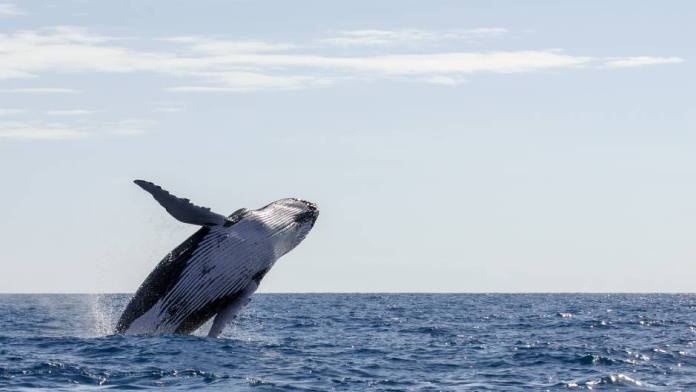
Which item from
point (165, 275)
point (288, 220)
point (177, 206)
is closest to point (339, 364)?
point (288, 220)

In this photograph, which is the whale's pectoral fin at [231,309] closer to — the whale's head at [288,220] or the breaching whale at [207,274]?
the breaching whale at [207,274]

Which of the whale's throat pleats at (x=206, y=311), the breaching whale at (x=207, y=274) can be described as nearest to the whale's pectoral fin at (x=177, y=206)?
the breaching whale at (x=207, y=274)

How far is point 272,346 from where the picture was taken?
21.5 m

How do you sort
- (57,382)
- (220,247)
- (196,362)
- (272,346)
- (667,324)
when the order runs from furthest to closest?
(667,324), (272,346), (220,247), (196,362), (57,382)

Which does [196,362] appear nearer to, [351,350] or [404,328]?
[351,350]

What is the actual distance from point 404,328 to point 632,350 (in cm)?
984

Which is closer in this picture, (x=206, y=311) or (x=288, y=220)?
(x=206, y=311)

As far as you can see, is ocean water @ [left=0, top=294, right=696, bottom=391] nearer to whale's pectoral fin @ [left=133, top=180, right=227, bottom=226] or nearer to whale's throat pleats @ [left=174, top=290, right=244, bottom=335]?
whale's throat pleats @ [left=174, top=290, right=244, bottom=335]

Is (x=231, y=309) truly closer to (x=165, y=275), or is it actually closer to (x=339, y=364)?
(x=165, y=275)

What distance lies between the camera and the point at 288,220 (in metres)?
20.3

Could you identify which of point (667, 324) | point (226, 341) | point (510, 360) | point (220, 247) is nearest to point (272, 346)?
point (226, 341)

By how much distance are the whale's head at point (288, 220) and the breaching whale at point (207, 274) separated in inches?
2.3

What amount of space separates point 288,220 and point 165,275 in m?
2.55

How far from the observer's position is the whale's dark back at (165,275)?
1933cm
